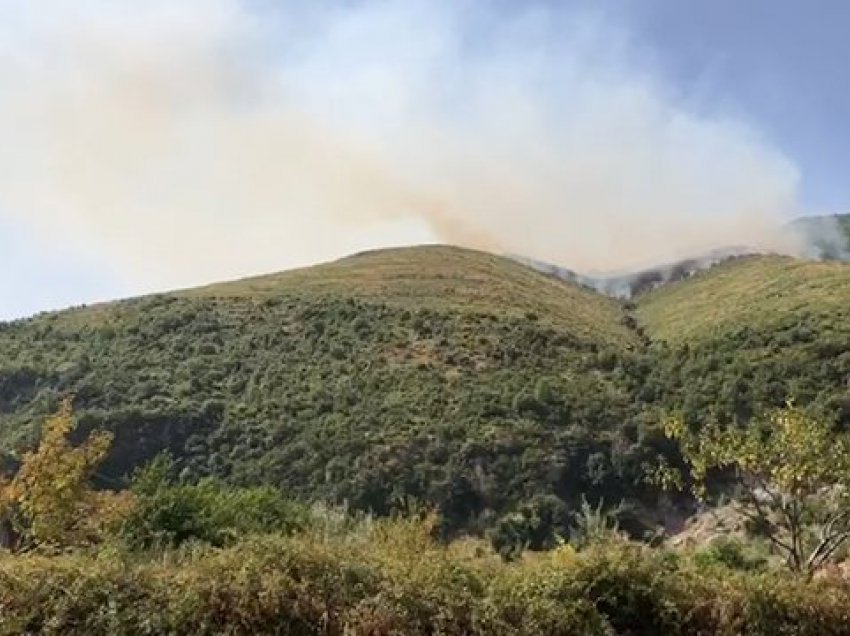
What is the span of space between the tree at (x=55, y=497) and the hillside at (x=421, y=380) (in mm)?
24721

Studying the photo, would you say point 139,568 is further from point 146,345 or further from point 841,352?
point 146,345

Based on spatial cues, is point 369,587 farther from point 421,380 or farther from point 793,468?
point 421,380

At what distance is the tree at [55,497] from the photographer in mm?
21688

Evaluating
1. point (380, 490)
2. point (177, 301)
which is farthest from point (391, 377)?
point (177, 301)

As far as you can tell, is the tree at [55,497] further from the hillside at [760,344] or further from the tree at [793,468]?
the hillside at [760,344]

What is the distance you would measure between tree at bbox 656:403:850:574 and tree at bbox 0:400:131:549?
1192 centimetres

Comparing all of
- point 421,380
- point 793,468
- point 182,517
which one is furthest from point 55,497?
point 421,380

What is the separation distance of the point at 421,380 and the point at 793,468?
1850 inches

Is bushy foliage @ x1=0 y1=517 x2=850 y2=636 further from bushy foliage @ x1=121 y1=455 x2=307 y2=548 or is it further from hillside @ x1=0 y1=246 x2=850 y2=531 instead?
hillside @ x1=0 y1=246 x2=850 y2=531

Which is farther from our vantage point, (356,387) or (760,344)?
(760,344)

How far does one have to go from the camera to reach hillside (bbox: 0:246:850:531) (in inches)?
2219

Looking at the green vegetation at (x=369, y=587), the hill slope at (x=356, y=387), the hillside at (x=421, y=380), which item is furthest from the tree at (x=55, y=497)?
the hill slope at (x=356, y=387)

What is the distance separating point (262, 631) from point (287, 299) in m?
73.8

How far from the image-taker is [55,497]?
22.9m
